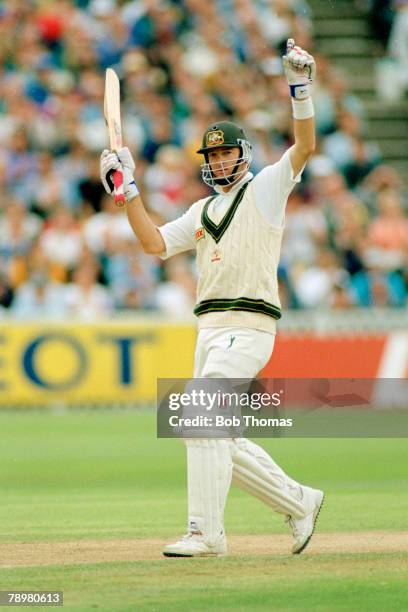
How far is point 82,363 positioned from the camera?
1734 cm

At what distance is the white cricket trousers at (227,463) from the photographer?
737 cm

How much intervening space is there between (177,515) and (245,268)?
249cm

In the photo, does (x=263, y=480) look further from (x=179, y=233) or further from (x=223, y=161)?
(x=223, y=161)

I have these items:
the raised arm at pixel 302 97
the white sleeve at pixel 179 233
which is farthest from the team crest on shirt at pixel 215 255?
the raised arm at pixel 302 97

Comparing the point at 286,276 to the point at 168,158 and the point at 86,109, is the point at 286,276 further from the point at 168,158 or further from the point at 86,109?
the point at 86,109

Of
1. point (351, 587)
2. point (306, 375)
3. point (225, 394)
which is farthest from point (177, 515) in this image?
point (306, 375)

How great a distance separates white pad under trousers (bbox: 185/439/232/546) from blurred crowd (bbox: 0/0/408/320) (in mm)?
10086

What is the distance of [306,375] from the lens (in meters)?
17.0

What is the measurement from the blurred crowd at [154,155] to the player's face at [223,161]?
966cm

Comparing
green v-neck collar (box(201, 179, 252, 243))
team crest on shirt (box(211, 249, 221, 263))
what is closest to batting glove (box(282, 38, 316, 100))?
green v-neck collar (box(201, 179, 252, 243))

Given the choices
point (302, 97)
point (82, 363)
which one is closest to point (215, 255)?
point (302, 97)

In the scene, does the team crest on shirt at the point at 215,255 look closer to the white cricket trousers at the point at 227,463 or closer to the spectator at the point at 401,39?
the white cricket trousers at the point at 227,463

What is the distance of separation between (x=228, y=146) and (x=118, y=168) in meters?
0.57

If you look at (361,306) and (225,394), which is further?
(361,306)
